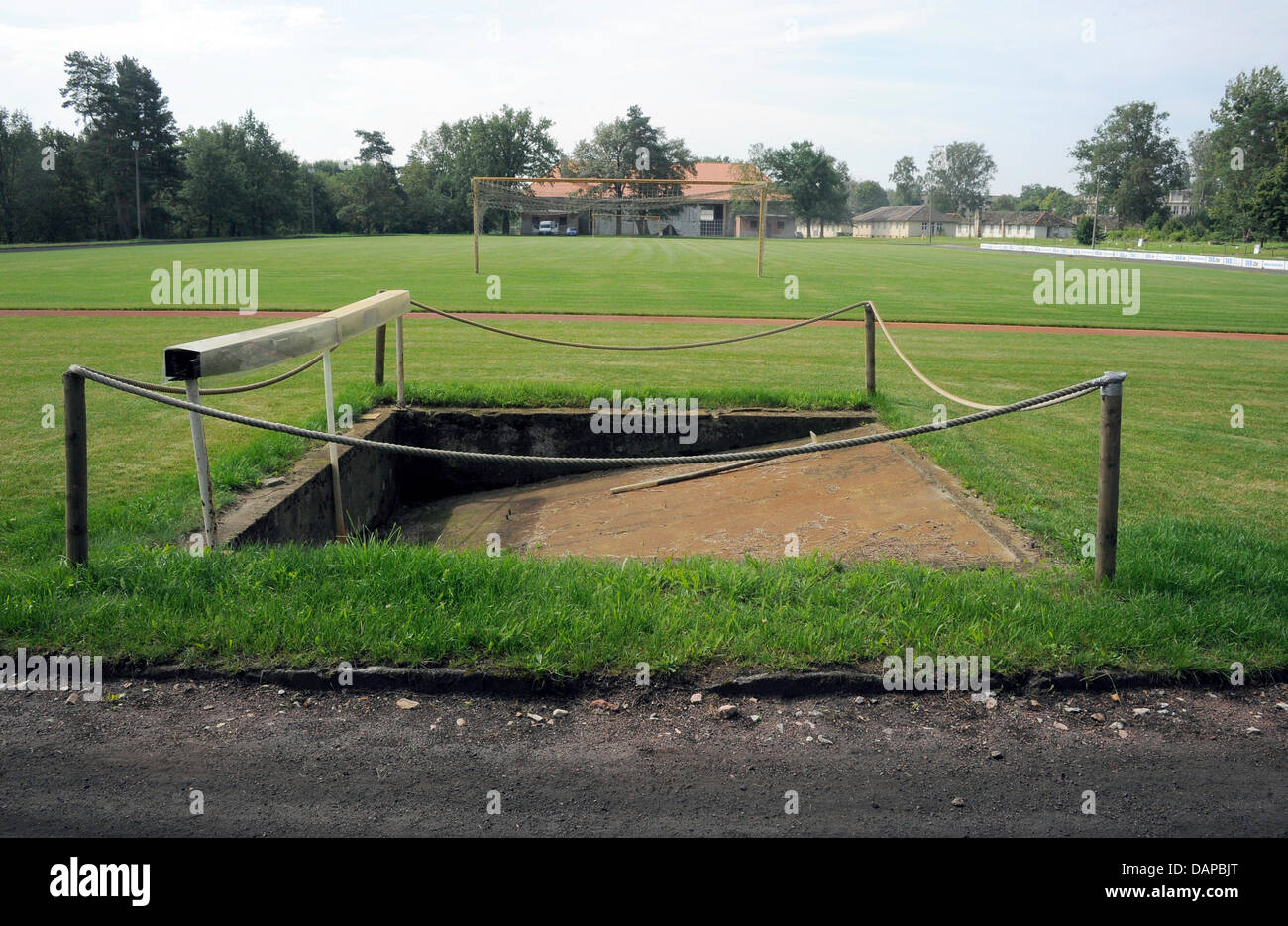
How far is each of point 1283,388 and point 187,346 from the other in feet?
45.6

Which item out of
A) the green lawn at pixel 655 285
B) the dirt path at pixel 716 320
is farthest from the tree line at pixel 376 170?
the dirt path at pixel 716 320

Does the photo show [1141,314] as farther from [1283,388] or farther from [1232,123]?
[1232,123]

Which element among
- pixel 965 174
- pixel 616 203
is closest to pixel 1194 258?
pixel 616 203

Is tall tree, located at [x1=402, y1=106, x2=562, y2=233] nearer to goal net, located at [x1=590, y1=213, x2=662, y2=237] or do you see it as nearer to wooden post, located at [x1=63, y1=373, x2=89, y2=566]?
goal net, located at [x1=590, y1=213, x2=662, y2=237]

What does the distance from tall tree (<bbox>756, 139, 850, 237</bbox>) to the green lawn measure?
255 feet

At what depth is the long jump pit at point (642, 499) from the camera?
267 inches

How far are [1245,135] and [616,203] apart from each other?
248 feet

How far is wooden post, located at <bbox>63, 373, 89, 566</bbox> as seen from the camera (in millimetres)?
5020

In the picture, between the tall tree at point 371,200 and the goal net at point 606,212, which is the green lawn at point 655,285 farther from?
the tall tree at point 371,200

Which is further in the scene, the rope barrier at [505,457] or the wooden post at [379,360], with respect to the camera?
the wooden post at [379,360]

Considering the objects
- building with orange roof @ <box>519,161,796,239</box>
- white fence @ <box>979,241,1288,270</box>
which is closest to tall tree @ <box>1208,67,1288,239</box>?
white fence @ <box>979,241,1288,270</box>

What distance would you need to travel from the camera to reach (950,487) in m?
7.91

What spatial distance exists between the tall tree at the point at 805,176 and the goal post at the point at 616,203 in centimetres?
1007
